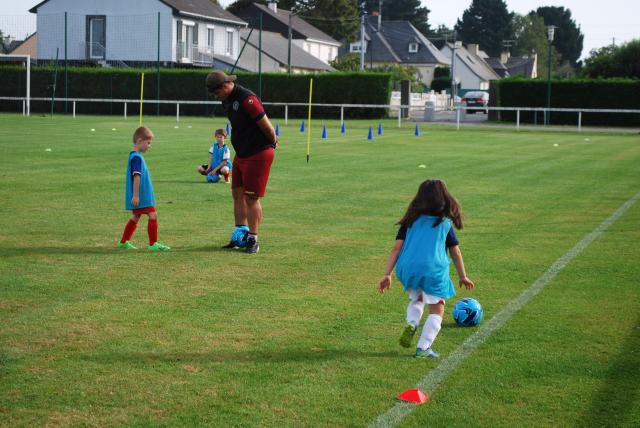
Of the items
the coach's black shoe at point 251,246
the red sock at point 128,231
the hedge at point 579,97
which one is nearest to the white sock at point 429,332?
the coach's black shoe at point 251,246

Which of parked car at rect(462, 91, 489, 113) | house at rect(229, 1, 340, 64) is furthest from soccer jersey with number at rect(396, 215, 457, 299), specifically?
house at rect(229, 1, 340, 64)

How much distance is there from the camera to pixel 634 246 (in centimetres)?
1109

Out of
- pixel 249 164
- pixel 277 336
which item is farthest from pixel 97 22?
pixel 277 336

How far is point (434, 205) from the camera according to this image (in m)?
6.28

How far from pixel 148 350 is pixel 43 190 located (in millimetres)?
9845

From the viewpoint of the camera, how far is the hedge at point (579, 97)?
5069 centimetres

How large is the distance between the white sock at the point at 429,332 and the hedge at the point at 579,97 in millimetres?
45122

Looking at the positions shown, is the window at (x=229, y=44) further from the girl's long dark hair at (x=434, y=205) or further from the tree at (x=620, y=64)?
the girl's long dark hair at (x=434, y=205)

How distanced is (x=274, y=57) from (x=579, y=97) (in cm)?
3416

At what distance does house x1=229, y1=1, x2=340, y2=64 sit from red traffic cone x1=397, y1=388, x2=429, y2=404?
8922 centimetres

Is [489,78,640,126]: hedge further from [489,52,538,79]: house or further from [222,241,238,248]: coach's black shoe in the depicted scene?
[489,52,538,79]: house

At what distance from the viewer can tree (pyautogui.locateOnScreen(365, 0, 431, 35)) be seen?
14925cm

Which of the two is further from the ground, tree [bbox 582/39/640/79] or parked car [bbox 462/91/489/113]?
tree [bbox 582/39/640/79]

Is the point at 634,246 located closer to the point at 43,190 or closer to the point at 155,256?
the point at 155,256
